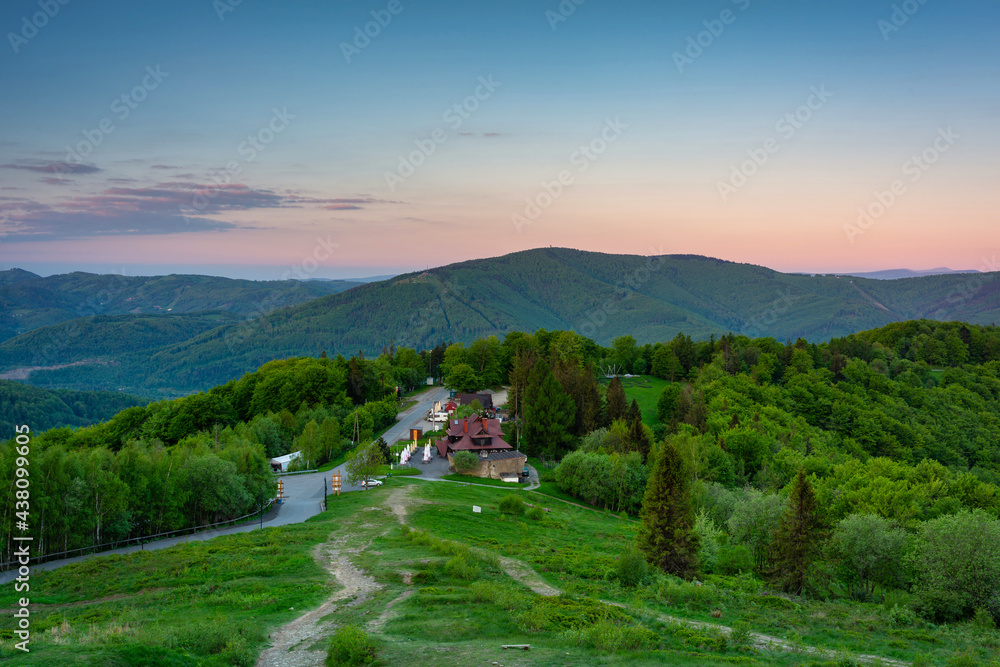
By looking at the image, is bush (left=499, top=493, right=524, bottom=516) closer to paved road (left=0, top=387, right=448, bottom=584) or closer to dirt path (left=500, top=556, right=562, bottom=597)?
dirt path (left=500, top=556, right=562, bottom=597)

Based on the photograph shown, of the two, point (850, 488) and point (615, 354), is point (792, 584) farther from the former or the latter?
point (615, 354)

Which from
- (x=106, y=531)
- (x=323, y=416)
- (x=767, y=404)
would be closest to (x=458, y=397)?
(x=323, y=416)

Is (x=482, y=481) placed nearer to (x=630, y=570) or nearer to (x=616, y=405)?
(x=616, y=405)

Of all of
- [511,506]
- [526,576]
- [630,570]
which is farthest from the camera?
[511,506]

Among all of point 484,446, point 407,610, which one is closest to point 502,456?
point 484,446

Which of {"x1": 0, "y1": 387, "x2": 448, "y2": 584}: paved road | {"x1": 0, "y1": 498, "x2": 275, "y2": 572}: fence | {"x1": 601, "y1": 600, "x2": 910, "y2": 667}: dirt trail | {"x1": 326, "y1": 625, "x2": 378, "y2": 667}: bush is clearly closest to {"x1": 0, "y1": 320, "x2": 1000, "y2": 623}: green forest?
{"x1": 0, "y1": 498, "x2": 275, "y2": 572}: fence

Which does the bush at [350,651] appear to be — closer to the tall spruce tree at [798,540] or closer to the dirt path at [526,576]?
the dirt path at [526,576]
